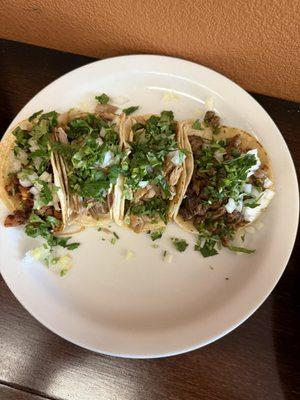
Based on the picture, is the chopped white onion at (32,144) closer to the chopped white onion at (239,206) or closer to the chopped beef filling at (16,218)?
the chopped beef filling at (16,218)

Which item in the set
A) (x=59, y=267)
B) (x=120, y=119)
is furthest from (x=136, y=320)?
(x=120, y=119)

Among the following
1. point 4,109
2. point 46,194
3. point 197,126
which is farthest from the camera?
point 4,109

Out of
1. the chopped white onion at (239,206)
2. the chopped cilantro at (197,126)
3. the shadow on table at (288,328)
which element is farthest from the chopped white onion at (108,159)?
the shadow on table at (288,328)

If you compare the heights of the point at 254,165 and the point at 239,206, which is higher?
the point at 254,165

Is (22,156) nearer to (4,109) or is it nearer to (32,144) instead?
(32,144)

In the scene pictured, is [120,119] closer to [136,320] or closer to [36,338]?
[136,320]

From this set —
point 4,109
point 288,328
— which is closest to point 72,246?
point 4,109

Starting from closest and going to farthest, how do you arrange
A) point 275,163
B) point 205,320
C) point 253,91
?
point 205,320 → point 275,163 → point 253,91
